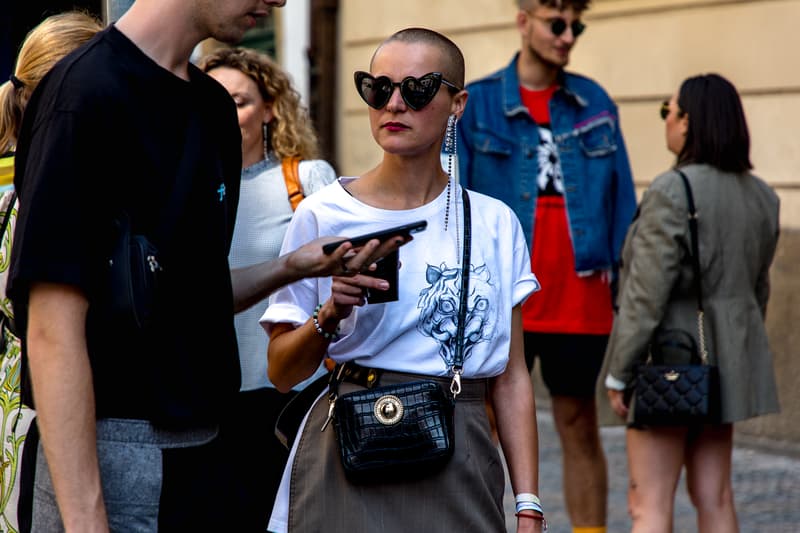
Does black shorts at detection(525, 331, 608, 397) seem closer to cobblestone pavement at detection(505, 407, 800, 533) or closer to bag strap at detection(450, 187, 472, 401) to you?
cobblestone pavement at detection(505, 407, 800, 533)

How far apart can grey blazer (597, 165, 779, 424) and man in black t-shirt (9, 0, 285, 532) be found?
2.75 meters

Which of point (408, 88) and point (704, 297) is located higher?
point (408, 88)

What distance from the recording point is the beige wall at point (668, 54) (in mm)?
8367

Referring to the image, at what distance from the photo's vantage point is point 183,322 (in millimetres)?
2525

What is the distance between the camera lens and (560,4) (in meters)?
6.10

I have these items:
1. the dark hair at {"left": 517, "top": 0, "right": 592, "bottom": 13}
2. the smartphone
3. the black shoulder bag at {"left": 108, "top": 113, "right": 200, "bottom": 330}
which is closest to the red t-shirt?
the dark hair at {"left": 517, "top": 0, "right": 592, "bottom": 13}

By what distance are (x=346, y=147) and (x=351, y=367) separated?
8657 mm

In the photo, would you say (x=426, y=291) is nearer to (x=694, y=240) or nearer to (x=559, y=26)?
(x=694, y=240)

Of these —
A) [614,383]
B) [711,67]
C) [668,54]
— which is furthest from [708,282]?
[668,54]

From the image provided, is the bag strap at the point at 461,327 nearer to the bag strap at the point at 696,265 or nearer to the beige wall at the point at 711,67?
the bag strap at the point at 696,265

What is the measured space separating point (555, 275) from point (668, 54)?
3590 mm

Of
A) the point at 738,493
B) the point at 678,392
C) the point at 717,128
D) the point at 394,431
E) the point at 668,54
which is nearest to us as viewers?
the point at 394,431

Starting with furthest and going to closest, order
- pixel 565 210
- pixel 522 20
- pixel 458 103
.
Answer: pixel 522 20 → pixel 565 210 → pixel 458 103

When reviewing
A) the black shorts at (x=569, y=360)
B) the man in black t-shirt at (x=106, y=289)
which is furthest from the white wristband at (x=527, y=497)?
the black shorts at (x=569, y=360)
